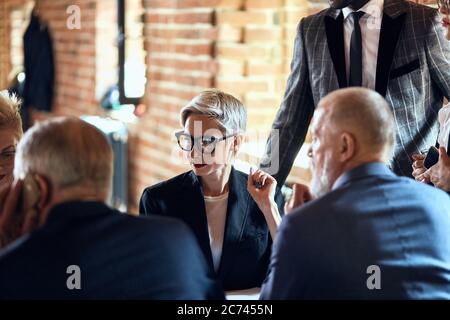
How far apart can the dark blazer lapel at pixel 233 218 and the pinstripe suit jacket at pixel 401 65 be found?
16.2 inches

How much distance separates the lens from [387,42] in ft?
7.84

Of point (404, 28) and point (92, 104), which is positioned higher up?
point (404, 28)

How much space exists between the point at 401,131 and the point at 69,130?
4.07ft

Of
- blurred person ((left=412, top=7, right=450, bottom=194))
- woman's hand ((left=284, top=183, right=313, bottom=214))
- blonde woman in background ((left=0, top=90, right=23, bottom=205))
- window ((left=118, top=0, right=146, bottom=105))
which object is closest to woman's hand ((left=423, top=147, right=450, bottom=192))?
blurred person ((left=412, top=7, right=450, bottom=194))

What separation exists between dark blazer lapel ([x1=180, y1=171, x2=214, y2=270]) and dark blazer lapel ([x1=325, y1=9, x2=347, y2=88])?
0.57 m

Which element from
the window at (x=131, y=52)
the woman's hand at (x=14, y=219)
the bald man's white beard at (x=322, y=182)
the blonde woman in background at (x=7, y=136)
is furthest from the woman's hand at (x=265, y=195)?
the window at (x=131, y=52)

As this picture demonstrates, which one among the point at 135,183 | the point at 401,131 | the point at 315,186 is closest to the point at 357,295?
the point at 315,186

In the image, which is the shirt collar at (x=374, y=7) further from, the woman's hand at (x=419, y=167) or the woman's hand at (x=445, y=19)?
the woman's hand at (x=419, y=167)

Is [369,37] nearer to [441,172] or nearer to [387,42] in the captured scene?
[387,42]

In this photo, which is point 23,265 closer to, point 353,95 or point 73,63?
point 353,95

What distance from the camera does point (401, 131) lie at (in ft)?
7.90

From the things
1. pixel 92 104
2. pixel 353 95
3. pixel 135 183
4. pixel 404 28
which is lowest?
pixel 135 183

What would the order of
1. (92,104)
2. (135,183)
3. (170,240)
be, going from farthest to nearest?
(92,104), (135,183), (170,240)

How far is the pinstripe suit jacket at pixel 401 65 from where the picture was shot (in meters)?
2.36
